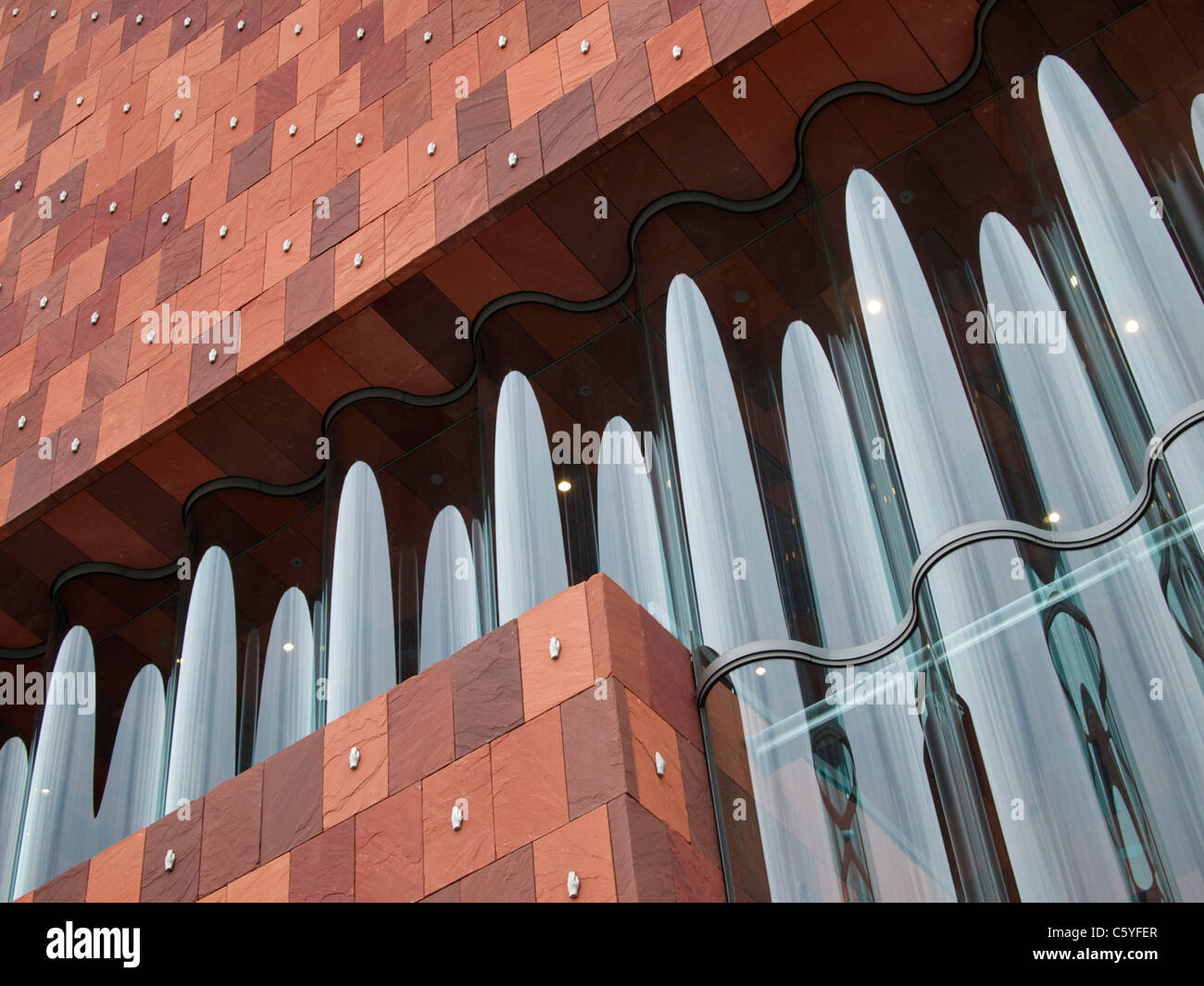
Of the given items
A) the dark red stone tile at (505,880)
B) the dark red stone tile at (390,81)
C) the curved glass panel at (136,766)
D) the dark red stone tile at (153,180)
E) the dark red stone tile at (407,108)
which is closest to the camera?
the dark red stone tile at (505,880)

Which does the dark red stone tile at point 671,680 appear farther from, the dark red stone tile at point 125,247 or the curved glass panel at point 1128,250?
the dark red stone tile at point 125,247

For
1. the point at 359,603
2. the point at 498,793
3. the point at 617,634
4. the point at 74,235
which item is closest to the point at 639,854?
the point at 498,793

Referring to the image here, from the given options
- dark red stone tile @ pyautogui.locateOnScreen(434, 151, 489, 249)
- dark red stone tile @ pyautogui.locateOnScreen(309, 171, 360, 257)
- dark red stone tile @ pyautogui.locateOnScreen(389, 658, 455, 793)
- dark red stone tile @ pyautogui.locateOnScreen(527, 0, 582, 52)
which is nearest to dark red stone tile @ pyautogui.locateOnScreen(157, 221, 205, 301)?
dark red stone tile @ pyautogui.locateOnScreen(309, 171, 360, 257)

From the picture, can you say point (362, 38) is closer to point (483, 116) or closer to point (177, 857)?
point (483, 116)

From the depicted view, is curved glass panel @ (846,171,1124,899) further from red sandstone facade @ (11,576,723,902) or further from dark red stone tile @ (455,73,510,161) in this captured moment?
dark red stone tile @ (455,73,510,161)

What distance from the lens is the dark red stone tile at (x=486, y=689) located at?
29.5 feet

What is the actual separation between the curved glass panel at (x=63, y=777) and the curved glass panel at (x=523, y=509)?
4.15 m

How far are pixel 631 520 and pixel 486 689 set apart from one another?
187 cm

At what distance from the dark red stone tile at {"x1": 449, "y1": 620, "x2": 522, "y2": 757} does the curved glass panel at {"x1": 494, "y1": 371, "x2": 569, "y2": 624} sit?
1.02 metres

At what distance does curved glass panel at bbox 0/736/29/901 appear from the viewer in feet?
40.4

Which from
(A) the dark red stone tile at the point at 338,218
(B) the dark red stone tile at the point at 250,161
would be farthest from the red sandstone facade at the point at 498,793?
(B) the dark red stone tile at the point at 250,161

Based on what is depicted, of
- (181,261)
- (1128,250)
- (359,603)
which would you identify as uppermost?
(181,261)

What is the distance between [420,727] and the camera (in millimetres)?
9359
